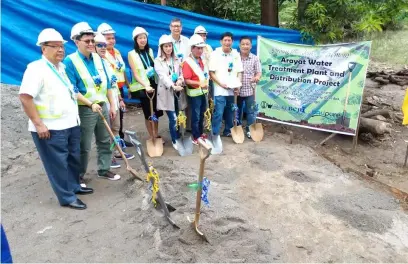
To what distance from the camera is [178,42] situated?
523 centimetres

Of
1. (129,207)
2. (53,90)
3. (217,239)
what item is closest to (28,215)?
(129,207)

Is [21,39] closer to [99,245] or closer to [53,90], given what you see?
[53,90]

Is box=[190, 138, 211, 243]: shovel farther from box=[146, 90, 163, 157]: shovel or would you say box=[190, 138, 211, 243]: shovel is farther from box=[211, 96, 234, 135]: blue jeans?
box=[211, 96, 234, 135]: blue jeans

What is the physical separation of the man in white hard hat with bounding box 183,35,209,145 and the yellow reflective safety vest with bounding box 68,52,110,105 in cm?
127

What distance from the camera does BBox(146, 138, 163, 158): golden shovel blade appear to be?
4867mm

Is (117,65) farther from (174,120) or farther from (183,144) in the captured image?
(183,144)

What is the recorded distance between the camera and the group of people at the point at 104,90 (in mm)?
3219

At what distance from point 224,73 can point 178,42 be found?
791 millimetres

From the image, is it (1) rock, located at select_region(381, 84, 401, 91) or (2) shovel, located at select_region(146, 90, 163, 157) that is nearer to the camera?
(2) shovel, located at select_region(146, 90, 163, 157)

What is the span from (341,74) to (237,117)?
63.9 inches

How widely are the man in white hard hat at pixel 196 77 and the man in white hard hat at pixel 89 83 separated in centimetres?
119

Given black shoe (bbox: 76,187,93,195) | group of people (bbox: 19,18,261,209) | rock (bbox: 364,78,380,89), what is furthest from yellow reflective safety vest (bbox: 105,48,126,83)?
rock (bbox: 364,78,380,89)

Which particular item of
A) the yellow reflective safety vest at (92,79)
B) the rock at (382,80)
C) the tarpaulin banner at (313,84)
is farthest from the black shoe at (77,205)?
the rock at (382,80)

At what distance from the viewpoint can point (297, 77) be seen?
5719mm
